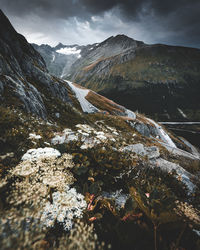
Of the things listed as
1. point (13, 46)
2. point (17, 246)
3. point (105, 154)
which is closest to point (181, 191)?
point (105, 154)

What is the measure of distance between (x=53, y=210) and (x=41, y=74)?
37686 millimetres

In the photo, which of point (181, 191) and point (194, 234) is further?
point (181, 191)

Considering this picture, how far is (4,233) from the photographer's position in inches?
51.5

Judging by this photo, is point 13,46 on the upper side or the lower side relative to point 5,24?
lower

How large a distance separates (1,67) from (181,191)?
23494 millimetres

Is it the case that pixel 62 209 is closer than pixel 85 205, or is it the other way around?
pixel 62 209

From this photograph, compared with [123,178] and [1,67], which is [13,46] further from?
[123,178]

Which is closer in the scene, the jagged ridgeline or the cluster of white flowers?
the jagged ridgeline

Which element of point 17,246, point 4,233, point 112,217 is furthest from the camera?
point 112,217

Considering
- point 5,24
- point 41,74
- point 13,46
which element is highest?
point 5,24

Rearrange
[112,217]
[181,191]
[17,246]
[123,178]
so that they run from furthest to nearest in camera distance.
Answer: [181,191] < [123,178] < [112,217] < [17,246]

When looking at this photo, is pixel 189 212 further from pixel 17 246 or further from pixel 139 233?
pixel 17 246

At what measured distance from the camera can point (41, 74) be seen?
32625mm

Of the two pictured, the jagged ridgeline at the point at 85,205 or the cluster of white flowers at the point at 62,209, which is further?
the cluster of white flowers at the point at 62,209
